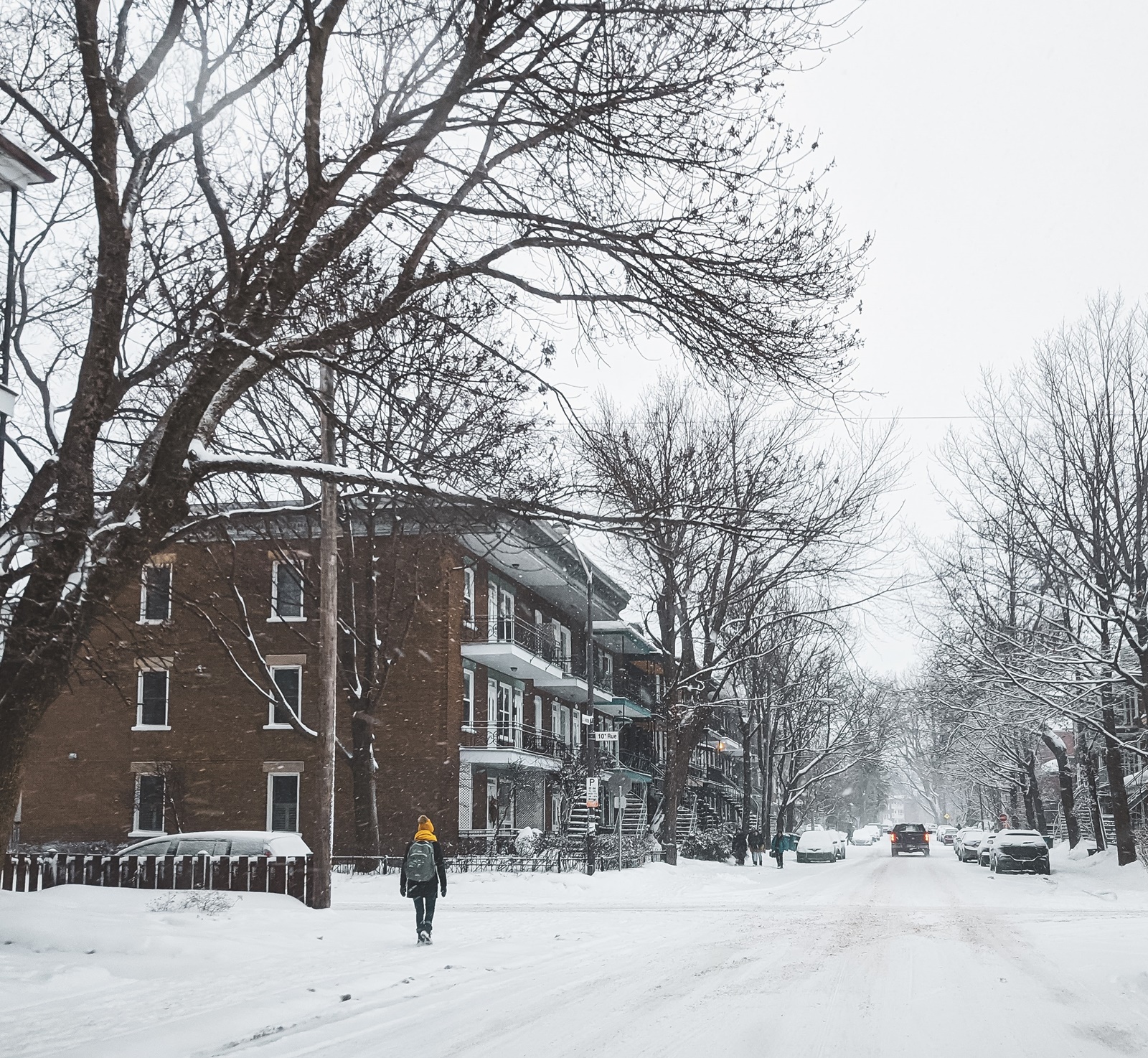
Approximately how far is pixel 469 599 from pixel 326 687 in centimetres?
1720

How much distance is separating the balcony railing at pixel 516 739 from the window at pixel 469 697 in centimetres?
24

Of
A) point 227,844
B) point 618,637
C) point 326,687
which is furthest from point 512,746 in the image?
point 326,687

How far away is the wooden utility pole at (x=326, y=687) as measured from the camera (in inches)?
693

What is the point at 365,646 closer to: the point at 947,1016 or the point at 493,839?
the point at 493,839

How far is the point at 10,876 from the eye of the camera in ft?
62.0

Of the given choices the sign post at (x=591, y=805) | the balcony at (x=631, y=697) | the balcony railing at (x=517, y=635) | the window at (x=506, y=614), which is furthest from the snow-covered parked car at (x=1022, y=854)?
the window at (x=506, y=614)

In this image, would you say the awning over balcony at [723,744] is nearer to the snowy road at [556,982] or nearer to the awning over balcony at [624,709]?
the awning over balcony at [624,709]

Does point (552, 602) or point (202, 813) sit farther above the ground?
point (552, 602)

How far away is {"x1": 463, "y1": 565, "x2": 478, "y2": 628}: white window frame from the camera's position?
3462cm

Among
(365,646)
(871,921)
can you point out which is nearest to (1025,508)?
(871,921)

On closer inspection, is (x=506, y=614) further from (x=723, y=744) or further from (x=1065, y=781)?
(x=1065, y=781)

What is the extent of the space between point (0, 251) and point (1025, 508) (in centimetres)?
2201

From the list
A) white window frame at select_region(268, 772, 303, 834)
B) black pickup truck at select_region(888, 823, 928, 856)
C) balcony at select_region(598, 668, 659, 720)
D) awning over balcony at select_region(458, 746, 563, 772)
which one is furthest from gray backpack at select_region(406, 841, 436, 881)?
black pickup truck at select_region(888, 823, 928, 856)

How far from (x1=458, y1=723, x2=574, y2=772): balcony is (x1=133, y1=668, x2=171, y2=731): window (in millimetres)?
8946
